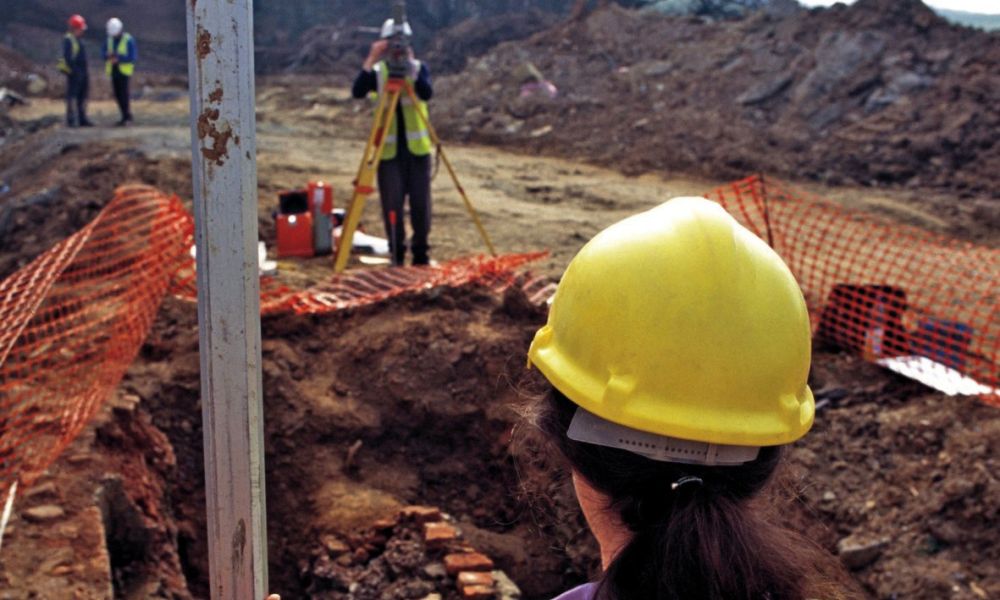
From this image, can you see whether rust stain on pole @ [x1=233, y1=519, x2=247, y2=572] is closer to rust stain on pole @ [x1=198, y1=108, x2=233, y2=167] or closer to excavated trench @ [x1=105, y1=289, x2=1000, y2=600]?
rust stain on pole @ [x1=198, y1=108, x2=233, y2=167]

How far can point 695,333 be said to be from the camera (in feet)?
4.20

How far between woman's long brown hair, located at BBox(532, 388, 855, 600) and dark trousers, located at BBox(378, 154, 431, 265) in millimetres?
5900

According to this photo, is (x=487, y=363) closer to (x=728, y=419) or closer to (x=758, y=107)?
(x=728, y=419)

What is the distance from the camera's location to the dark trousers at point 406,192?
7.14 meters

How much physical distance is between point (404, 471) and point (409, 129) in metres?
3.19

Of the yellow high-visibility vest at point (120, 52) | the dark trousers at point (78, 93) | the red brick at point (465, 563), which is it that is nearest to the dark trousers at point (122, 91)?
the yellow high-visibility vest at point (120, 52)

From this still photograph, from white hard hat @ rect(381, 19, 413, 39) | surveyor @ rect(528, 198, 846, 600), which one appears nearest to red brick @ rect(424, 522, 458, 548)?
surveyor @ rect(528, 198, 846, 600)

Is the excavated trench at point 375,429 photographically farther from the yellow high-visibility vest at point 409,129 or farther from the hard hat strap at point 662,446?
the hard hat strap at point 662,446

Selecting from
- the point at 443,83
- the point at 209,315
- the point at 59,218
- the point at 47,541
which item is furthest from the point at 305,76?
the point at 209,315

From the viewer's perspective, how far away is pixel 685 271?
4.22 feet

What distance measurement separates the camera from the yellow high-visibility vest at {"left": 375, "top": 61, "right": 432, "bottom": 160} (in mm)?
6879

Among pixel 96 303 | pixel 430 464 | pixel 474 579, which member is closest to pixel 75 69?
pixel 96 303

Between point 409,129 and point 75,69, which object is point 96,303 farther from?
point 75,69

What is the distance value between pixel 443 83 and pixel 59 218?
12370mm
